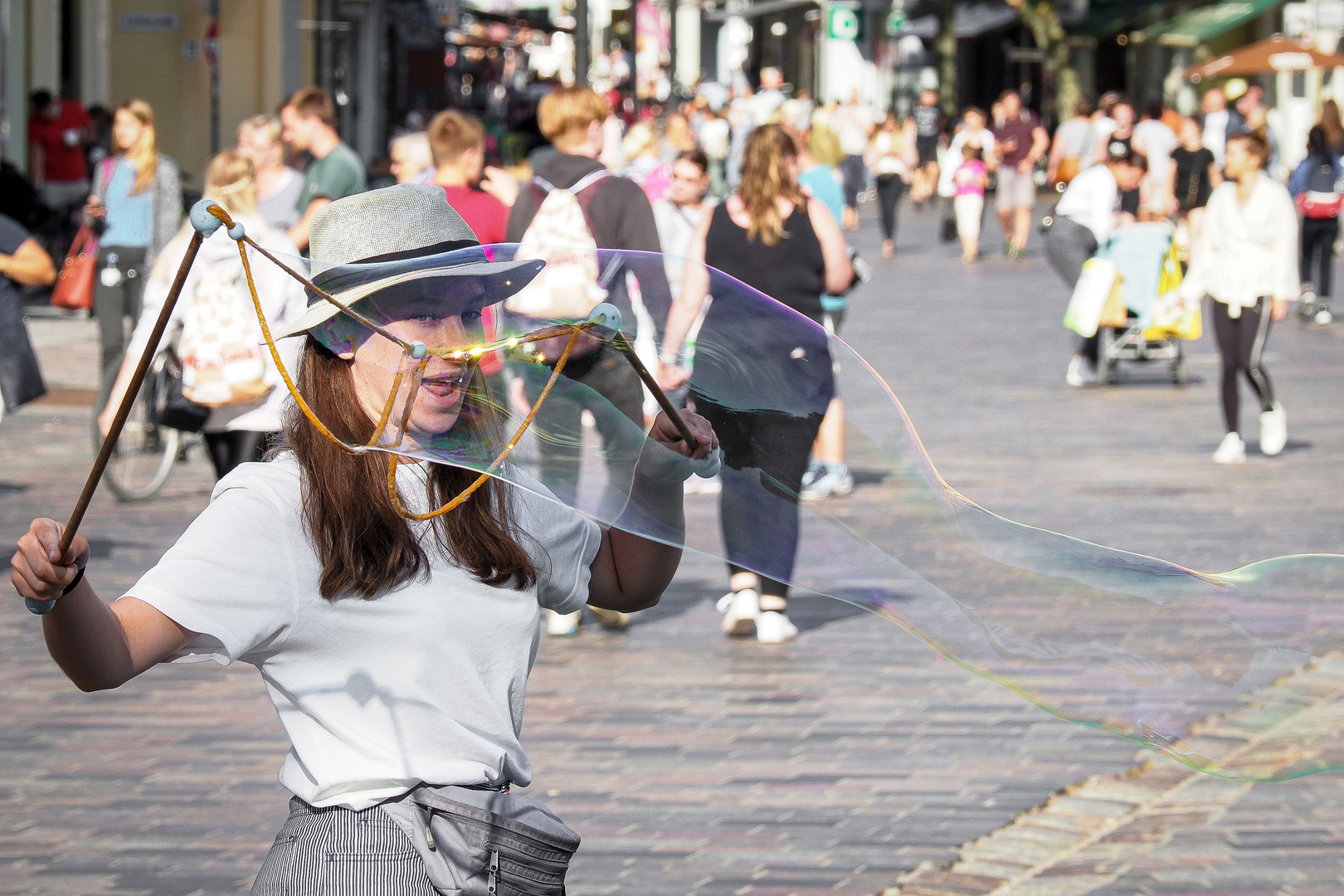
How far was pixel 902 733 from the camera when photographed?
549 centimetres

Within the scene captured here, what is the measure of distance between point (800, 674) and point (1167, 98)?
42921 millimetres

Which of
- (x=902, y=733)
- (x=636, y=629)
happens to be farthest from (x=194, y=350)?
(x=902, y=733)

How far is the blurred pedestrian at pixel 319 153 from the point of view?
32.8ft

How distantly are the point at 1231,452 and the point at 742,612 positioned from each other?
473 cm

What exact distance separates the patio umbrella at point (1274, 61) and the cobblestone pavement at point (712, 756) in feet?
74.2

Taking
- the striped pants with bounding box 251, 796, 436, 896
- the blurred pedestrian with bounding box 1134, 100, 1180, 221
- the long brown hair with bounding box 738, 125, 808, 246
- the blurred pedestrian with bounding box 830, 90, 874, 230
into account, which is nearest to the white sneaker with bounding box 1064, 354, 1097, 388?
the blurred pedestrian with bounding box 1134, 100, 1180, 221

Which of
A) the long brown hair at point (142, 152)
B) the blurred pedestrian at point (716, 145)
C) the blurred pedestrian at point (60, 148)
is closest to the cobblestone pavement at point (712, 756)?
the long brown hair at point (142, 152)

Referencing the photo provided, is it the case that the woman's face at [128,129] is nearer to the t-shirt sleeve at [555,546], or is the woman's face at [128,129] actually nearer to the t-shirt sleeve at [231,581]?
the t-shirt sleeve at [555,546]

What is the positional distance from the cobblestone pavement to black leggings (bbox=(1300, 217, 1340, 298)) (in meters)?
9.00

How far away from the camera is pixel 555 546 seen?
247 cm

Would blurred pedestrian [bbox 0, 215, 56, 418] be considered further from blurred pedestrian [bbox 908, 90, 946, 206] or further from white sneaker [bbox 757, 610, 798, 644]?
blurred pedestrian [bbox 908, 90, 946, 206]

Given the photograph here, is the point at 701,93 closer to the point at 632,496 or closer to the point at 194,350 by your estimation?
the point at 194,350

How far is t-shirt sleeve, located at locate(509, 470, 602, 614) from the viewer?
2.43 m

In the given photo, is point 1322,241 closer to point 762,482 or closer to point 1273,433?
point 1273,433
